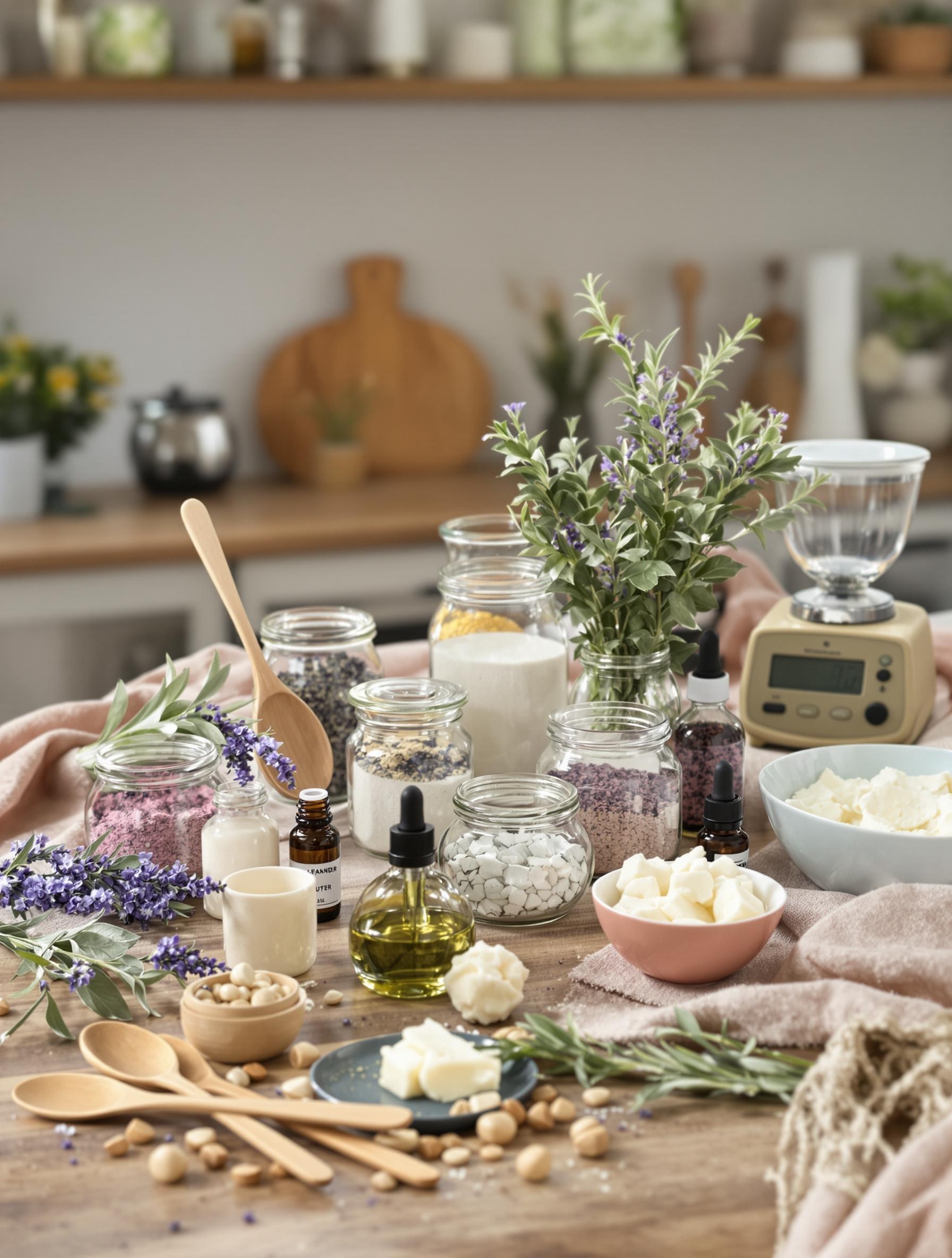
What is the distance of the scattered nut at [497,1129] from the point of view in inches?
34.1

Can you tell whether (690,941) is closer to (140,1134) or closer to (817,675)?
(140,1134)

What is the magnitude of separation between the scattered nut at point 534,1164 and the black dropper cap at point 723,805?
0.41 metres

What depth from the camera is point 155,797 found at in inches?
48.4

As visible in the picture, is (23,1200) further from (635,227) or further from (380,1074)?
(635,227)

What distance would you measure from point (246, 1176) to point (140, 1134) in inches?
3.4

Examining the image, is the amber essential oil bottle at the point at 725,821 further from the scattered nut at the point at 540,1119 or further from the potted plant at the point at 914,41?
the potted plant at the point at 914,41

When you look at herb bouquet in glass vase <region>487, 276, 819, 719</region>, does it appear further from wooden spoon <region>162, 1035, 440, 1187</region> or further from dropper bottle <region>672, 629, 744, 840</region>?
wooden spoon <region>162, 1035, 440, 1187</region>

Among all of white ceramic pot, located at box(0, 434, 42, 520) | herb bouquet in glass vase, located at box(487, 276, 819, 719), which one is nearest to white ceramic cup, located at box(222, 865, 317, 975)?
herb bouquet in glass vase, located at box(487, 276, 819, 719)

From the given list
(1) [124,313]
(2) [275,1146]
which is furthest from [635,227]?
(2) [275,1146]

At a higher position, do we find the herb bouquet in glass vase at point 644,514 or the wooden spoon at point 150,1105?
the herb bouquet in glass vase at point 644,514

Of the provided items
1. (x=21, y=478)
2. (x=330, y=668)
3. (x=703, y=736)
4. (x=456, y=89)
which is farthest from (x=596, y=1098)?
(x=456, y=89)

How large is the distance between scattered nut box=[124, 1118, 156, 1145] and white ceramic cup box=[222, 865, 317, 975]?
22cm

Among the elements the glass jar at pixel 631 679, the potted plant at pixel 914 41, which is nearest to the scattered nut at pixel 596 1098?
the glass jar at pixel 631 679

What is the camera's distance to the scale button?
5.11 feet
